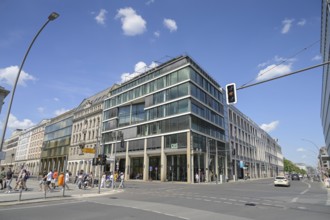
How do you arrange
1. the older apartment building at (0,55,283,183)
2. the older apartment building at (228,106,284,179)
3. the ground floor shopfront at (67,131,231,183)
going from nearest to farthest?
the ground floor shopfront at (67,131,231,183) < the older apartment building at (0,55,283,183) < the older apartment building at (228,106,284,179)

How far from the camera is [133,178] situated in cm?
5300

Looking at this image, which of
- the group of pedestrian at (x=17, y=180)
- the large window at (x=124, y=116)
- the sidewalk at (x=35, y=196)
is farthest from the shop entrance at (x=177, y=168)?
the group of pedestrian at (x=17, y=180)

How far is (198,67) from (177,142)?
1648 centimetres

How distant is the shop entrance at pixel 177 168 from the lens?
44.2m

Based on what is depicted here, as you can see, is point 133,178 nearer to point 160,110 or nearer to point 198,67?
point 160,110

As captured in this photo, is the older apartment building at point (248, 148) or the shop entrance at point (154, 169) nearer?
the shop entrance at point (154, 169)

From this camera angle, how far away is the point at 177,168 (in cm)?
4538

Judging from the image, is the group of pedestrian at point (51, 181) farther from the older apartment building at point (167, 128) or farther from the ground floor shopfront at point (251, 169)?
the ground floor shopfront at point (251, 169)

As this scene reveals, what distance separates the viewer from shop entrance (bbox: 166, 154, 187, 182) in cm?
4425

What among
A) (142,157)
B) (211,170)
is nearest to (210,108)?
(211,170)

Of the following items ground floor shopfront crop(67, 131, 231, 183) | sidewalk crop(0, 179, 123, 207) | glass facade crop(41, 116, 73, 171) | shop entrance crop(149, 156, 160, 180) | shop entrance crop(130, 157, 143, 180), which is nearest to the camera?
sidewalk crop(0, 179, 123, 207)

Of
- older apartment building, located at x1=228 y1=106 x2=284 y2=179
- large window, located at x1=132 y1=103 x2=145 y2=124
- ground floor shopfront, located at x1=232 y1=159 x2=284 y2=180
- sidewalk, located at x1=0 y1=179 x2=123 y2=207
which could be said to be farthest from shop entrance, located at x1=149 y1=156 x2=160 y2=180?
sidewalk, located at x1=0 y1=179 x2=123 y2=207

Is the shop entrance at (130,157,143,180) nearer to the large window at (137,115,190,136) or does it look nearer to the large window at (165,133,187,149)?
the large window at (137,115,190,136)

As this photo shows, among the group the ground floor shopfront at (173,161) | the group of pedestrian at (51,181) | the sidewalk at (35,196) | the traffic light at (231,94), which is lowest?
the sidewalk at (35,196)
